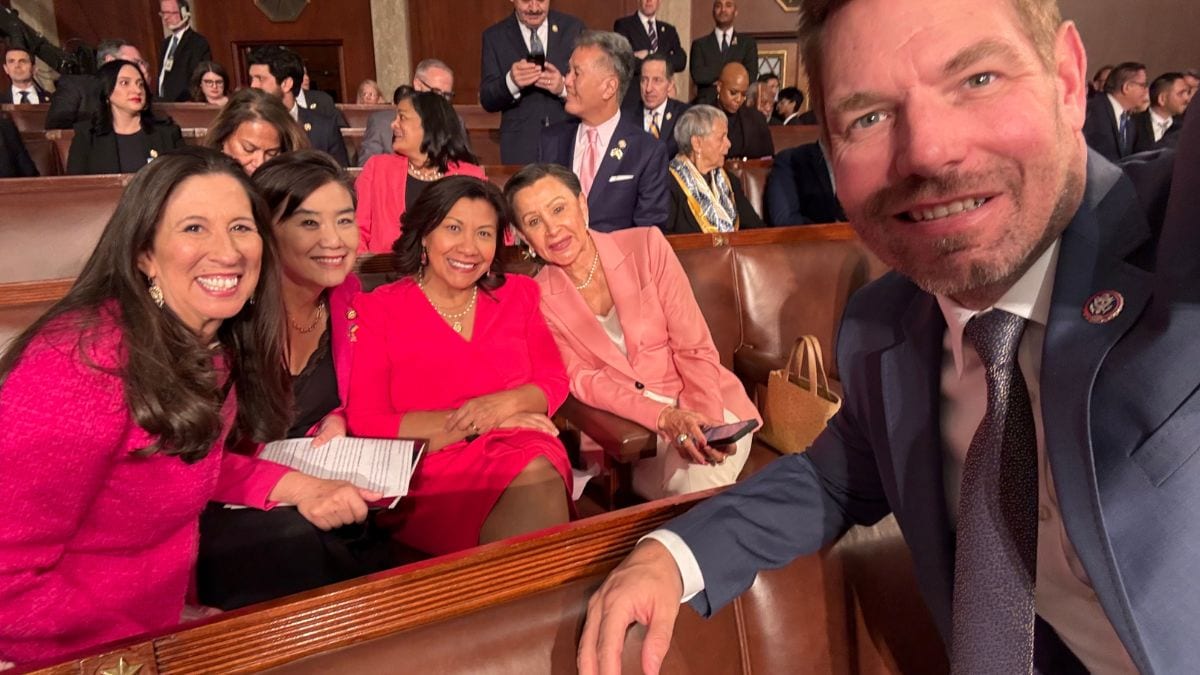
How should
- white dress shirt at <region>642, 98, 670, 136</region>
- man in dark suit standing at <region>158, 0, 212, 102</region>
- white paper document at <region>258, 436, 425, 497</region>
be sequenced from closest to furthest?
white paper document at <region>258, 436, 425, 497</region> < white dress shirt at <region>642, 98, 670, 136</region> < man in dark suit standing at <region>158, 0, 212, 102</region>

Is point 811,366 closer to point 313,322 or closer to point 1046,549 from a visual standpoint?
point 1046,549

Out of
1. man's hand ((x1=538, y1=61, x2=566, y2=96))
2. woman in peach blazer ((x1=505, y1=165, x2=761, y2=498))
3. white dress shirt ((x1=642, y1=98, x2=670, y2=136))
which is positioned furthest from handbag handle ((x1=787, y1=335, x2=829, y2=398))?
white dress shirt ((x1=642, y1=98, x2=670, y2=136))

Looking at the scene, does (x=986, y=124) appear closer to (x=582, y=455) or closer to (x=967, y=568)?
(x=967, y=568)

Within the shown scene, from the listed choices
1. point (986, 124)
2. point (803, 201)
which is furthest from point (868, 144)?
point (803, 201)

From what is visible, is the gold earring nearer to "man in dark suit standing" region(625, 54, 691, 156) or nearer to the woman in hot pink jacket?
the woman in hot pink jacket

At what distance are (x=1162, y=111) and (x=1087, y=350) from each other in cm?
764

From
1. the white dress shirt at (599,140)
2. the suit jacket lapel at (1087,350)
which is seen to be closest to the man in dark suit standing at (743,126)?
the white dress shirt at (599,140)

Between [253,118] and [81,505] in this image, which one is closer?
[81,505]

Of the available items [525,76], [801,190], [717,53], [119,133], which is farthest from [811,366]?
[717,53]

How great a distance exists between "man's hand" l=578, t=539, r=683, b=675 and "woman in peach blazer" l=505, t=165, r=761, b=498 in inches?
45.8

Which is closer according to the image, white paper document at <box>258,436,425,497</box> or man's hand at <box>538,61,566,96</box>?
white paper document at <box>258,436,425,497</box>

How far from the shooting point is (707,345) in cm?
214

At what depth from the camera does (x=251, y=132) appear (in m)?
2.38

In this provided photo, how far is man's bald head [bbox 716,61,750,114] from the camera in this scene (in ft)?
14.9
